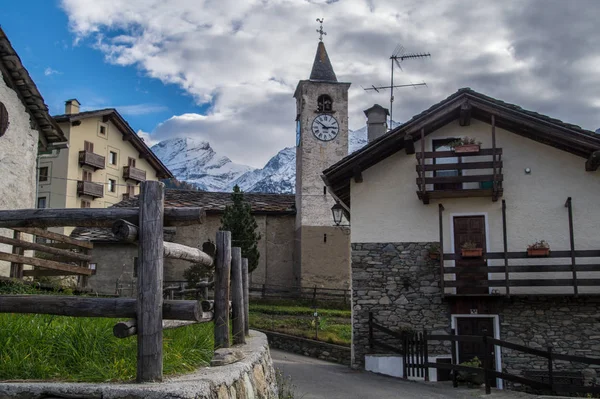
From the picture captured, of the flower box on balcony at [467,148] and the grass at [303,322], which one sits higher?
the flower box on balcony at [467,148]

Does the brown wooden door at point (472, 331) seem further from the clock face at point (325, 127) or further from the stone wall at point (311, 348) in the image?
the clock face at point (325, 127)

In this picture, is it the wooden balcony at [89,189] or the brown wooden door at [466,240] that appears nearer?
the brown wooden door at [466,240]

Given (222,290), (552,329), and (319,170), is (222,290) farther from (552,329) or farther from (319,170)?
(319,170)

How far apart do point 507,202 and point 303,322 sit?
10.2 meters

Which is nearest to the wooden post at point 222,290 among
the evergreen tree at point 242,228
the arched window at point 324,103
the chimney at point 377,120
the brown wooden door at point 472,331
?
the brown wooden door at point 472,331

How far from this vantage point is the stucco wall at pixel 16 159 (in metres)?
16.5

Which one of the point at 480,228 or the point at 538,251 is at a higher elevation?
the point at 480,228

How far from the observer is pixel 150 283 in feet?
14.6

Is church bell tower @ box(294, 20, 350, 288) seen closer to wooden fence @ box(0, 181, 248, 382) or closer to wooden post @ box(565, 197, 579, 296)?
wooden post @ box(565, 197, 579, 296)

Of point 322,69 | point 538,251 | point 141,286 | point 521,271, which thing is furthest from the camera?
point 322,69

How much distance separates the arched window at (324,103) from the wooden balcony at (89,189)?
50.2 feet

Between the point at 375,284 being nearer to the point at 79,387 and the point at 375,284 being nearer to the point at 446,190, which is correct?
the point at 446,190

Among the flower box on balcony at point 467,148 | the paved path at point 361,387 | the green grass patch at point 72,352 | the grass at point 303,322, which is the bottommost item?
the paved path at point 361,387

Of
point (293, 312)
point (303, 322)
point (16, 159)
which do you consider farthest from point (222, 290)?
point (293, 312)
